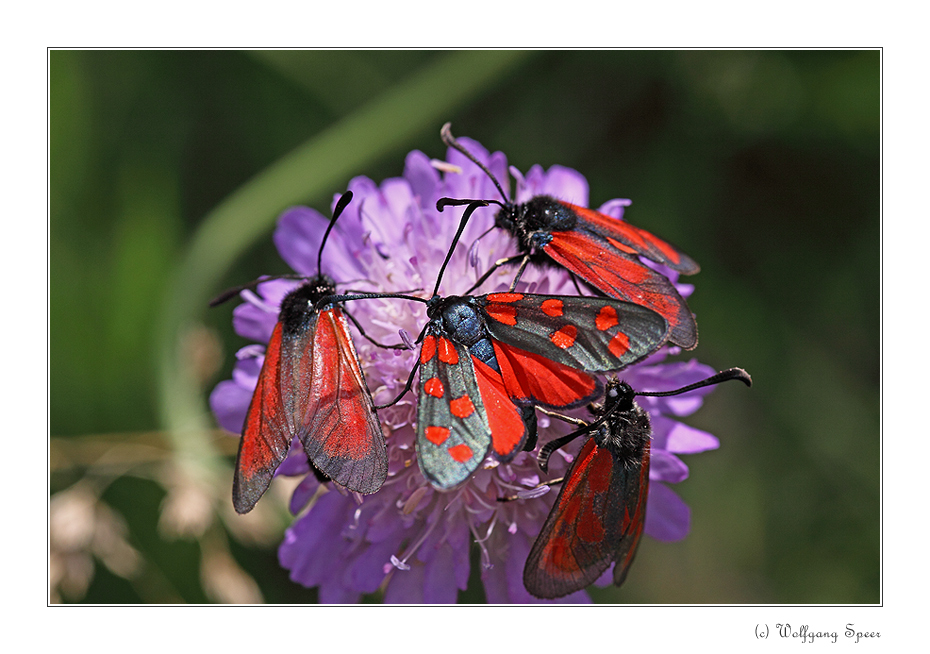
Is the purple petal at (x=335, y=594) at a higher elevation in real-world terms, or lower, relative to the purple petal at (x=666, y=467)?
lower

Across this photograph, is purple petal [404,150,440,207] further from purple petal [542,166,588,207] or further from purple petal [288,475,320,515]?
purple petal [288,475,320,515]

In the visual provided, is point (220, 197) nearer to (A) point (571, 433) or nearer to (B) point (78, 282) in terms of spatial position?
(B) point (78, 282)

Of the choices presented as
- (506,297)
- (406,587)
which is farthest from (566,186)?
(406,587)

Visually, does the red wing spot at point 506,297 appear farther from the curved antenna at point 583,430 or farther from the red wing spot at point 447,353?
the curved antenna at point 583,430

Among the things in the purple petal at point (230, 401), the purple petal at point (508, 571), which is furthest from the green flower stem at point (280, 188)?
the purple petal at point (508, 571)

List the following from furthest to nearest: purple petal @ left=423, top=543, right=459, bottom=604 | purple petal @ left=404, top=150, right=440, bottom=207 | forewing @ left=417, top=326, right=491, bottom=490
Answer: purple petal @ left=404, top=150, right=440, bottom=207, purple petal @ left=423, top=543, right=459, bottom=604, forewing @ left=417, top=326, right=491, bottom=490

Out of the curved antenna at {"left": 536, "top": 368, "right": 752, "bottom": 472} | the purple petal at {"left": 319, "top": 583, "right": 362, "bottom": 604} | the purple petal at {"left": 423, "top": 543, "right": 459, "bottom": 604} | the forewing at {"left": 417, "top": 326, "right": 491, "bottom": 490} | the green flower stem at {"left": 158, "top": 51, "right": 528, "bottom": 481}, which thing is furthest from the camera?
the green flower stem at {"left": 158, "top": 51, "right": 528, "bottom": 481}

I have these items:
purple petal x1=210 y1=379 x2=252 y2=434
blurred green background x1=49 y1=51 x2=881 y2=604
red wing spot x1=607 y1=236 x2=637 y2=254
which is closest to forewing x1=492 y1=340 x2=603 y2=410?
red wing spot x1=607 y1=236 x2=637 y2=254

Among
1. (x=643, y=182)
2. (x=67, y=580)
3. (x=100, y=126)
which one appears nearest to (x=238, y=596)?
(x=67, y=580)

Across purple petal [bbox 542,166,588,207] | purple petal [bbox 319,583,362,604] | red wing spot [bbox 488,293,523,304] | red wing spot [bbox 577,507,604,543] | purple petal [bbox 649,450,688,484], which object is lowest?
purple petal [bbox 319,583,362,604]
